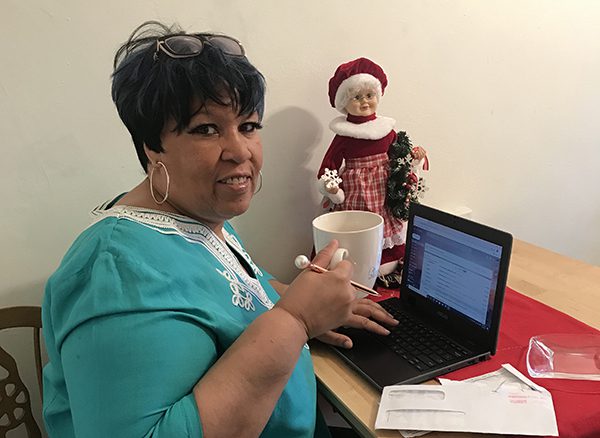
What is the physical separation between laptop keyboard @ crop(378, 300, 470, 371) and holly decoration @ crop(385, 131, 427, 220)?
1.01 feet

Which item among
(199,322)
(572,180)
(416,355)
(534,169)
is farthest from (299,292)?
(572,180)

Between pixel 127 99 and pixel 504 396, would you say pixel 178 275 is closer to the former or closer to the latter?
pixel 127 99

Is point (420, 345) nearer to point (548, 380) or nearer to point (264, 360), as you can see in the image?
point (548, 380)

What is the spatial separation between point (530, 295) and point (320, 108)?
26.7 inches

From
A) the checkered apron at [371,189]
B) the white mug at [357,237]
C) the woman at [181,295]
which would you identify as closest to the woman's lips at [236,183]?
the woman at [181,295]

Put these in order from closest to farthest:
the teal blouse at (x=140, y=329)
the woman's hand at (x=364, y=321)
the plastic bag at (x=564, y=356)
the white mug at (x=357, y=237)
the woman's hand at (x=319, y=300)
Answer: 1. the teal blouse at (x=140, y=329)
2. the woman's hand at (x=319, y=300)
3. the plastic bag at (x=564, y=356)
4. the woman's hand at (x=364, y=321)
5. the white mug at (x=357, y=237)

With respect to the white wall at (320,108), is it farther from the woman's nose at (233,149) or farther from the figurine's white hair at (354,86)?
the woman's nose at (233,149)

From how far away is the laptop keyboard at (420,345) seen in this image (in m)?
0.85

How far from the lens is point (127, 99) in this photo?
722 mm

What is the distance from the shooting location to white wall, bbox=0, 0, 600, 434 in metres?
0.97

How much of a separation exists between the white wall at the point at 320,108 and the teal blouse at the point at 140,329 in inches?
12.8

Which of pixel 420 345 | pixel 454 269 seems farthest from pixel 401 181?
pixel 420 345

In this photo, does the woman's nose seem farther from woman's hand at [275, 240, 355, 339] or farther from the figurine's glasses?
the figurine's glasses

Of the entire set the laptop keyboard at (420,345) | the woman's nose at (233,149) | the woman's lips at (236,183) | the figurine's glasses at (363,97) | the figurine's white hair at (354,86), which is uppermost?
the figurine's white hair at (354,86)
